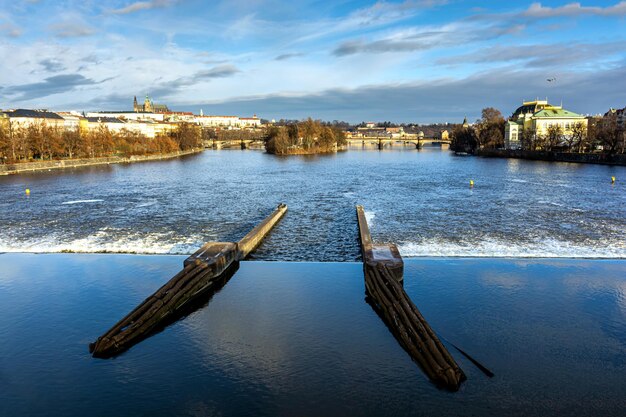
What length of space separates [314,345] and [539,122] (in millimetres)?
122989

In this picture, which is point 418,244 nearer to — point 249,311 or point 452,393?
point 249,311

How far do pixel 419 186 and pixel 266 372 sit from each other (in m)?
33.0

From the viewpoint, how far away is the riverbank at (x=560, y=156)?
69.8 metres

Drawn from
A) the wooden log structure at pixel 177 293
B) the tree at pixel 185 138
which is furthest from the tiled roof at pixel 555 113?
the wooden log structure at pixel 177 293

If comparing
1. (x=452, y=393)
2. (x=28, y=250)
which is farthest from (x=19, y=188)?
(x=452, y=393)

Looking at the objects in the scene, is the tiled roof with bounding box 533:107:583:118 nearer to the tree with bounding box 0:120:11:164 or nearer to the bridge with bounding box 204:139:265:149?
the bridge with bounding box 204:139:265:149

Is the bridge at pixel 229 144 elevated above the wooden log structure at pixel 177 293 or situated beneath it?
elevated above

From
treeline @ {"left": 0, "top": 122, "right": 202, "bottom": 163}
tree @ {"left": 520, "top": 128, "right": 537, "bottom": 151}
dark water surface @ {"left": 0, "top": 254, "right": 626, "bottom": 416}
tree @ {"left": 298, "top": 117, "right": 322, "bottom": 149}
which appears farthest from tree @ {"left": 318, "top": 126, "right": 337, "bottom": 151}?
dark water surface @ {"left": 0, "top": 254, "right": 626, "bottom": 416}

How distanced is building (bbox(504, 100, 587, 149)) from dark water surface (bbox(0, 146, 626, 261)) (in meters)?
81.3

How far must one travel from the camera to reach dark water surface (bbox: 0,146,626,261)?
18.7 meters

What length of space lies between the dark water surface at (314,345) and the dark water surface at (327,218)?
2.41 meters

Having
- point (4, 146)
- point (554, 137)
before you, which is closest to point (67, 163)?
point (4, 146)

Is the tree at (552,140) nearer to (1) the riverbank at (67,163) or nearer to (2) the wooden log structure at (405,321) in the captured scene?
(1) the riverbank at (67,163)

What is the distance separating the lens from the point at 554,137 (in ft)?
296
